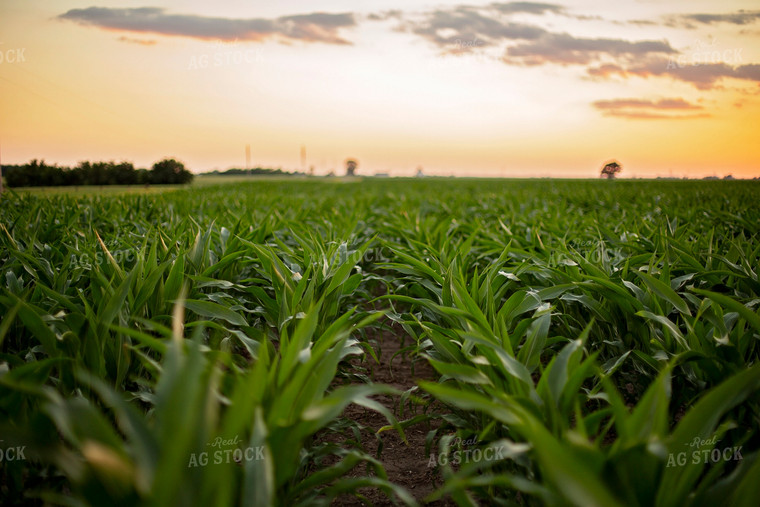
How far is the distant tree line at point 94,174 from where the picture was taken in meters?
13.9

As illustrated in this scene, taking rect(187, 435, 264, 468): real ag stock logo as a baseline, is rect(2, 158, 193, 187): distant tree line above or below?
above

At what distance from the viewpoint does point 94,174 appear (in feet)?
94.0

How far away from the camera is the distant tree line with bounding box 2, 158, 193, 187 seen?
13.9 metres

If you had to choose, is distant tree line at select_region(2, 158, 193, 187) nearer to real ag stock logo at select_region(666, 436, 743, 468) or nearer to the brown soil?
the brown soil

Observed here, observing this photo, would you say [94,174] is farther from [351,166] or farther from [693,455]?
[351,166]

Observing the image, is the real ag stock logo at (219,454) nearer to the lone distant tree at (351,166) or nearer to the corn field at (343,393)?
the corn field at (343,393)

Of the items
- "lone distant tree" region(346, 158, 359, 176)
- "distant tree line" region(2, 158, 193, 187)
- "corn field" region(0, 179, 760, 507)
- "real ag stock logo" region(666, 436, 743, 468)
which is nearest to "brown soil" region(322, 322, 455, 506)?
"corn field" region(0, 179, 760, 507)

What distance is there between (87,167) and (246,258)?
99.0 ft

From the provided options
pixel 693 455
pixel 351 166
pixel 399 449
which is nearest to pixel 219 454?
pixel 693 455

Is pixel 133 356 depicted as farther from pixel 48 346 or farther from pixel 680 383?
pixel 680 383

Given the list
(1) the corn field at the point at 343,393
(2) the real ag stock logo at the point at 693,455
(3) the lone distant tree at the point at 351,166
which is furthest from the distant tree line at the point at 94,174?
(3) the lone distant tree at the point at 351,166

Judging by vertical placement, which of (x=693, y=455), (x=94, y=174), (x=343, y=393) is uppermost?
(x=94, y=174)

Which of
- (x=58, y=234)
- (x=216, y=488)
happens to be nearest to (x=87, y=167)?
(x=58, y=234)

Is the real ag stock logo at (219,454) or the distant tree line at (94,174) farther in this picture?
the distant tree line at (94,174)
